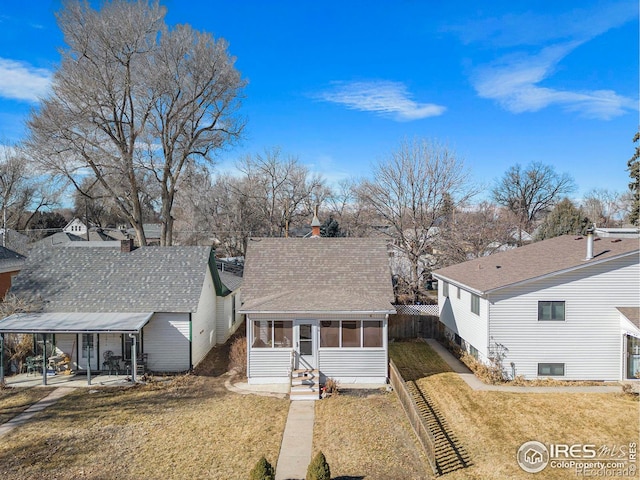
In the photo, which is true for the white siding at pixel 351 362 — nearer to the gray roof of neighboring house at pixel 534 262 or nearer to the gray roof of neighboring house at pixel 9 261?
the gray roof of neighboring house at pixel 534 262

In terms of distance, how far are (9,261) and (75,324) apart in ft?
42.4

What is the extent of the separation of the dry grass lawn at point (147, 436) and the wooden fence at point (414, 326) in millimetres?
10740

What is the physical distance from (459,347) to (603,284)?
6.93 metres

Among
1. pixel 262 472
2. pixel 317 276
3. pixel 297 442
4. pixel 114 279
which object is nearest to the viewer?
pixel 262 472

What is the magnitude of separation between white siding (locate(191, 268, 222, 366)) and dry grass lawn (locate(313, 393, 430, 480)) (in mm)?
6590

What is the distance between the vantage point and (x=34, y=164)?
24.5m

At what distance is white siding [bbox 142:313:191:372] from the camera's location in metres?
16.9

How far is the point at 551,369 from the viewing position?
15.8m

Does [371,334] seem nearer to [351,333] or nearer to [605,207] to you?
[351,333]

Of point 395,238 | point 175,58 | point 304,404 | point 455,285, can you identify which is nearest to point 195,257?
point 304,404

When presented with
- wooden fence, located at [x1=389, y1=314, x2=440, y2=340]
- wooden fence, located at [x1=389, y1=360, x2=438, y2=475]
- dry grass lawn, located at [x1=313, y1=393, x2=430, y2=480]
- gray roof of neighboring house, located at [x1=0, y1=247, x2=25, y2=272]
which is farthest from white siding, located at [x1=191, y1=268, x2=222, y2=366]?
gray roof of neighboring house, located at [x1=0, y1=247, x2=25, y2=272]

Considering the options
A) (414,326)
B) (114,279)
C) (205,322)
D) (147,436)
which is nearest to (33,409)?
(147,436)

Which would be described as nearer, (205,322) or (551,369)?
(551,369)

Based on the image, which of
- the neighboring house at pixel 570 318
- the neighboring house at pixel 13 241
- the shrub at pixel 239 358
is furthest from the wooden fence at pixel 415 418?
the neighboring house at pixel 13 241
